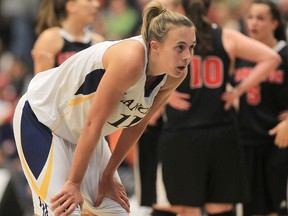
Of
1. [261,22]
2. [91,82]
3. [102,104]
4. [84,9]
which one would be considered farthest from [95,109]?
[261,22]

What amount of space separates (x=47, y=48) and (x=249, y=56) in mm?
1632

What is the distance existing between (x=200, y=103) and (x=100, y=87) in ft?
6.63

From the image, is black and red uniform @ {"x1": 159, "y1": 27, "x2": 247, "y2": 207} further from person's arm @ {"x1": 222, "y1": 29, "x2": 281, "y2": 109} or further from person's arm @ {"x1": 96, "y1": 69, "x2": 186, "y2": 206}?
person's arm @ {"x1": 96, "y1": 69, "x2": 186, "y2": 206}

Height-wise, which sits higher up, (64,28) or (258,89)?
(64,28)

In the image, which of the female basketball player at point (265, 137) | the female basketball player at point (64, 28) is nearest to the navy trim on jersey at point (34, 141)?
the female basketball player at point (64, 28)

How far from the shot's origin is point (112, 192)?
4.76 m

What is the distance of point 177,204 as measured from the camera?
6309mm

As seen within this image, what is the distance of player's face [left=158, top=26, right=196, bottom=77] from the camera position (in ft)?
14.1

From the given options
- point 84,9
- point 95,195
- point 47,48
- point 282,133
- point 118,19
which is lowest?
point 95,195

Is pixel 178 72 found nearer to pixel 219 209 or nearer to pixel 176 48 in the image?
pixel 176 48

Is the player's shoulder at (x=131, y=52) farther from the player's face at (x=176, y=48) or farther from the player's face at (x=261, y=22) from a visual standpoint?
the player's face at (x=261, y=22)

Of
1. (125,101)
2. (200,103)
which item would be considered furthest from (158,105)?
(200,103)

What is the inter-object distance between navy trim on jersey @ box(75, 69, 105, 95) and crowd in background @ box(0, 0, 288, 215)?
448 centimetres

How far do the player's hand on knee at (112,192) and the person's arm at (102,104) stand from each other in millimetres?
343
